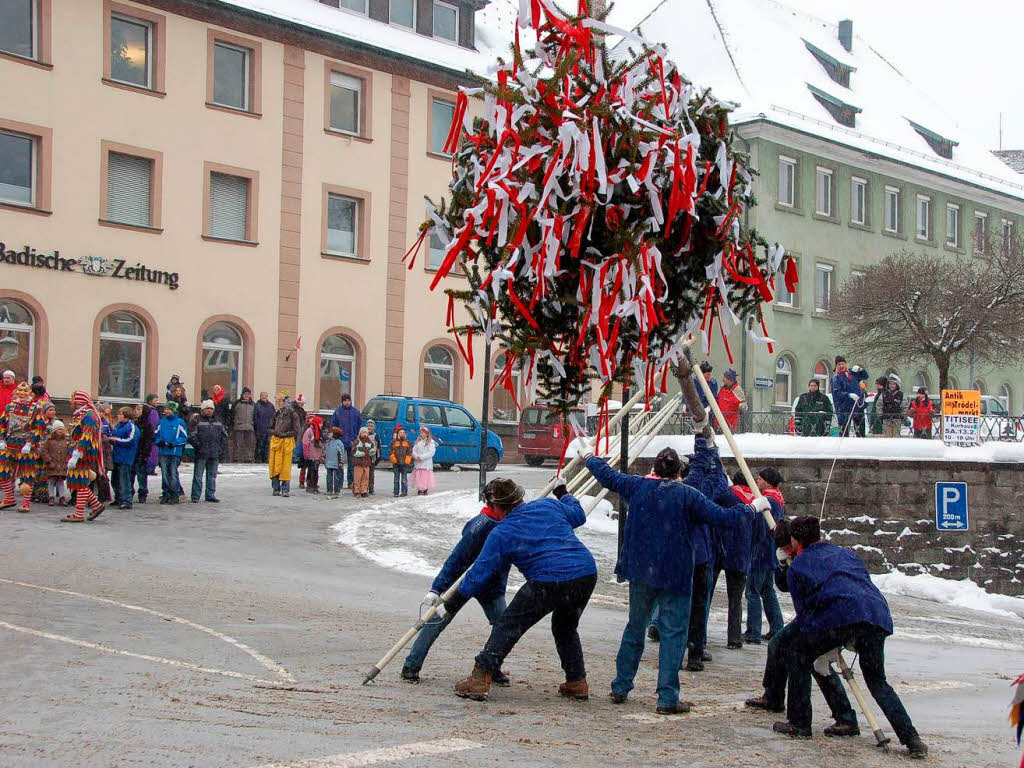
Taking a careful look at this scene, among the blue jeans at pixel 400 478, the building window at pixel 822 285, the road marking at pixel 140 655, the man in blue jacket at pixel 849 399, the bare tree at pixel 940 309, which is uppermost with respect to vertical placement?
the building window at pixel 822 285

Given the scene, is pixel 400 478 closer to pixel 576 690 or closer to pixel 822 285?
pixel 576 690

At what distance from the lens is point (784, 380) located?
4091 cm

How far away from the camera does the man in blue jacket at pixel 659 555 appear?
8.25 metres

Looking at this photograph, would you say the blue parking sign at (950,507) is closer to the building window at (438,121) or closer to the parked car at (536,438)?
the parked car at (536,438)

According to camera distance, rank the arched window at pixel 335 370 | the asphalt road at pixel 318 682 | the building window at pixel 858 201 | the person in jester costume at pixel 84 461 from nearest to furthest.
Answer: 1. the asphalt road at pixel 318 682
2. the person in jester costume at pixel 84 461
3. the arched window at pixel 335 370
4. the building window at pixel 858 201

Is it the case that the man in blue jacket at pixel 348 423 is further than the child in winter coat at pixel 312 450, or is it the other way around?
the man in blue jacket at pixel 348 423

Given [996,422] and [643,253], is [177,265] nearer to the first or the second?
[996,422]

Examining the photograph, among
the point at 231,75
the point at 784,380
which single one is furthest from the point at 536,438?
the point at 784,380

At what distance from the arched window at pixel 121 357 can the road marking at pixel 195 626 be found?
51.0 ft

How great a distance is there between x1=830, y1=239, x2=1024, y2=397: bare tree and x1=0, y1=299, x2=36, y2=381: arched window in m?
20.1

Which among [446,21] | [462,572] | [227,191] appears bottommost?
[462,572]

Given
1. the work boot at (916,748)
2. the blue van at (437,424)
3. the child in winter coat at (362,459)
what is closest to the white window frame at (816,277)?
the blue van at (437,424)

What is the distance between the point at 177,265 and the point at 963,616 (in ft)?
62.4

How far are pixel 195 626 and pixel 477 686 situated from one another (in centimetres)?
341
